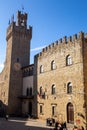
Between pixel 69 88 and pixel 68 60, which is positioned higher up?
pixel 68 60

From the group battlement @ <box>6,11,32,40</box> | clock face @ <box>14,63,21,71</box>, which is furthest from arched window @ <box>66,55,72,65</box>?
battlement @ <box>6,11,32,40</box>

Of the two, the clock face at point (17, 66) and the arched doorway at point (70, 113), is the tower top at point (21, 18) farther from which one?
the arched doorway at point (70, 113)

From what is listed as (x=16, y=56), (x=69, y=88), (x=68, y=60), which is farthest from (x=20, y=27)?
(x=69, y=88)

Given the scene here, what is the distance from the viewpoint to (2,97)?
40719 millimetres

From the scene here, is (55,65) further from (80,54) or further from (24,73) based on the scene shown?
(24,73)

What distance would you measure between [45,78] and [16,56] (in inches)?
444

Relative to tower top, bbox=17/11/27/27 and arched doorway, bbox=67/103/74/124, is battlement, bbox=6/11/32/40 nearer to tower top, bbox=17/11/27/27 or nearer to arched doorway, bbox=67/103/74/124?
tower top, bbox=17/11/27/27

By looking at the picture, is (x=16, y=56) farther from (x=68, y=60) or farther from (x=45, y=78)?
(x=68, y=60)

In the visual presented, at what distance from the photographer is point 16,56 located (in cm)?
3962

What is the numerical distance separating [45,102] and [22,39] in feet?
52.6

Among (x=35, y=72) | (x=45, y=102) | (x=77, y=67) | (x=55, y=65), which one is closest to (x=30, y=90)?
(x=35, y=72)

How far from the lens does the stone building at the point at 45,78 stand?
24.3m

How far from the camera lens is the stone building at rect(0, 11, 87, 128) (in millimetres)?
24281

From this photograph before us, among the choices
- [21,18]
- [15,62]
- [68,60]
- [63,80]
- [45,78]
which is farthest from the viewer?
[21,18]
